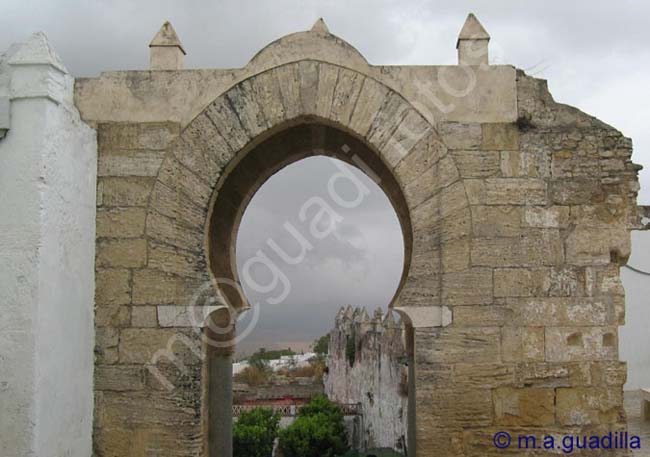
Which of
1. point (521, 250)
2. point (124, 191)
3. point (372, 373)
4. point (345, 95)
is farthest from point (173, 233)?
point (372, 373)

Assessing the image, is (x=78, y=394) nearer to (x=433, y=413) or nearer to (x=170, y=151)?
(x=170, y=151)

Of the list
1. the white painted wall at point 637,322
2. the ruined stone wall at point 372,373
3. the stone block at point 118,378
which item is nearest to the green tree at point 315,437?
the ruined stone wall at point 372,373

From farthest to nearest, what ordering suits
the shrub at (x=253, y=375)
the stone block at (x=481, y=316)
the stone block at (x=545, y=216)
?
the shrub at (x=253, y=375) < the stone block at (x=545, y=216) < the stone block at (x=481, y=316)

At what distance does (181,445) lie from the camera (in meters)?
4.91

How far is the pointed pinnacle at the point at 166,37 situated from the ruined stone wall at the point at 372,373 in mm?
10878

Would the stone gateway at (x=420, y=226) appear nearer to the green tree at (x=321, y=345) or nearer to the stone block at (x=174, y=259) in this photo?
the stone block at (x=174, y=259)

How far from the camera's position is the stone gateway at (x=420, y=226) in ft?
16.2

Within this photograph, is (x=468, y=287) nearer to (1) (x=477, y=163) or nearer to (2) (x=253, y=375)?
(1) (x=477, y=163)

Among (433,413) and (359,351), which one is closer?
(433,413)

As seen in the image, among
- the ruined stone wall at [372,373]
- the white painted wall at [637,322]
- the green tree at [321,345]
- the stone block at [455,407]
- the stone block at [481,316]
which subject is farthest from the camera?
the green tree at [321,345]

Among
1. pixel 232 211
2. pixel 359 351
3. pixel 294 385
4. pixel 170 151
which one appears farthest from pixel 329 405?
pixel 170 151

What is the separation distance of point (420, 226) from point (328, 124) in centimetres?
116

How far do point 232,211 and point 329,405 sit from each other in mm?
14762

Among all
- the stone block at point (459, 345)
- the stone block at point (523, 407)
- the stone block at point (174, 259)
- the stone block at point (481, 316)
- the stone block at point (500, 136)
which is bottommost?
the stone block at point (523, 407)
